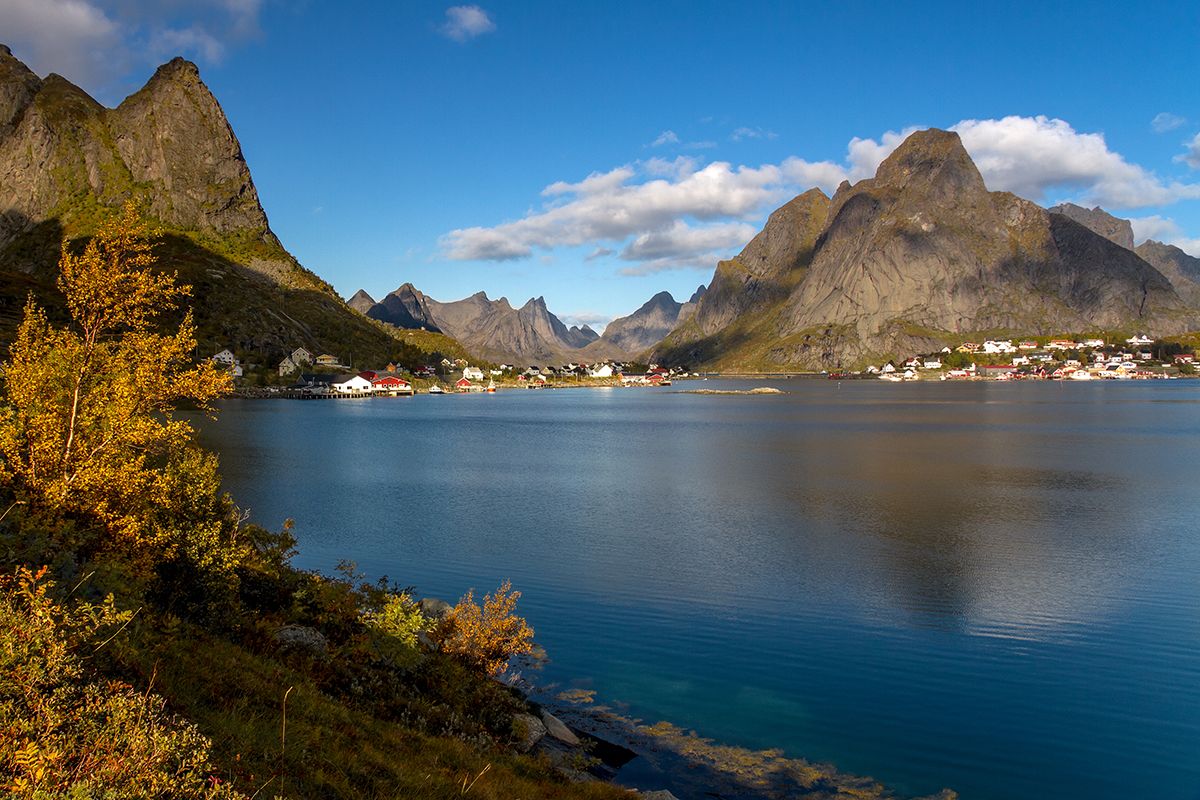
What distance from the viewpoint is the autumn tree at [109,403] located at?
15.9m

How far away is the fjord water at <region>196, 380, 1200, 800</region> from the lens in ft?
68.1

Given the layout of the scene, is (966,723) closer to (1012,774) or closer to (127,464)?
(1012,774)

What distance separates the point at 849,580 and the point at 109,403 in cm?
2989

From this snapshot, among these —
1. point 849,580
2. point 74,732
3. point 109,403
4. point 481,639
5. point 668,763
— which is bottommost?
point 668,763

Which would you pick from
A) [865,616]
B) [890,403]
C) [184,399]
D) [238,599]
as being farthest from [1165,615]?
[890,403]

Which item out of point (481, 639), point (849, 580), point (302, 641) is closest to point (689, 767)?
point (481, 639)

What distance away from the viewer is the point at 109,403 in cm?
1659

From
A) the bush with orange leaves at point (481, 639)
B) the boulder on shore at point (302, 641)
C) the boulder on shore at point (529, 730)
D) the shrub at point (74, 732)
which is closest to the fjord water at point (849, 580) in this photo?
the bush with orange leaves at point (481, 639)

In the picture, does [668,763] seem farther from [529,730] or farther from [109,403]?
[109,403]

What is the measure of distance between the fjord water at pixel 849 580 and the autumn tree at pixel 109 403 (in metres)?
12.9

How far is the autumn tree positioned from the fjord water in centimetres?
1292

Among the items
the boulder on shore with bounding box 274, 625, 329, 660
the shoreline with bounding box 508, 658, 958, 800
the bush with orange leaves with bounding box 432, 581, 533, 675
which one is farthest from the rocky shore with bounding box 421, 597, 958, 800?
the boulder on shore with bounding box 274, 625, 329, 660

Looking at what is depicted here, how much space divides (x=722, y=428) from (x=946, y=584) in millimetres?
88172

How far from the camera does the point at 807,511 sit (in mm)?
52062
